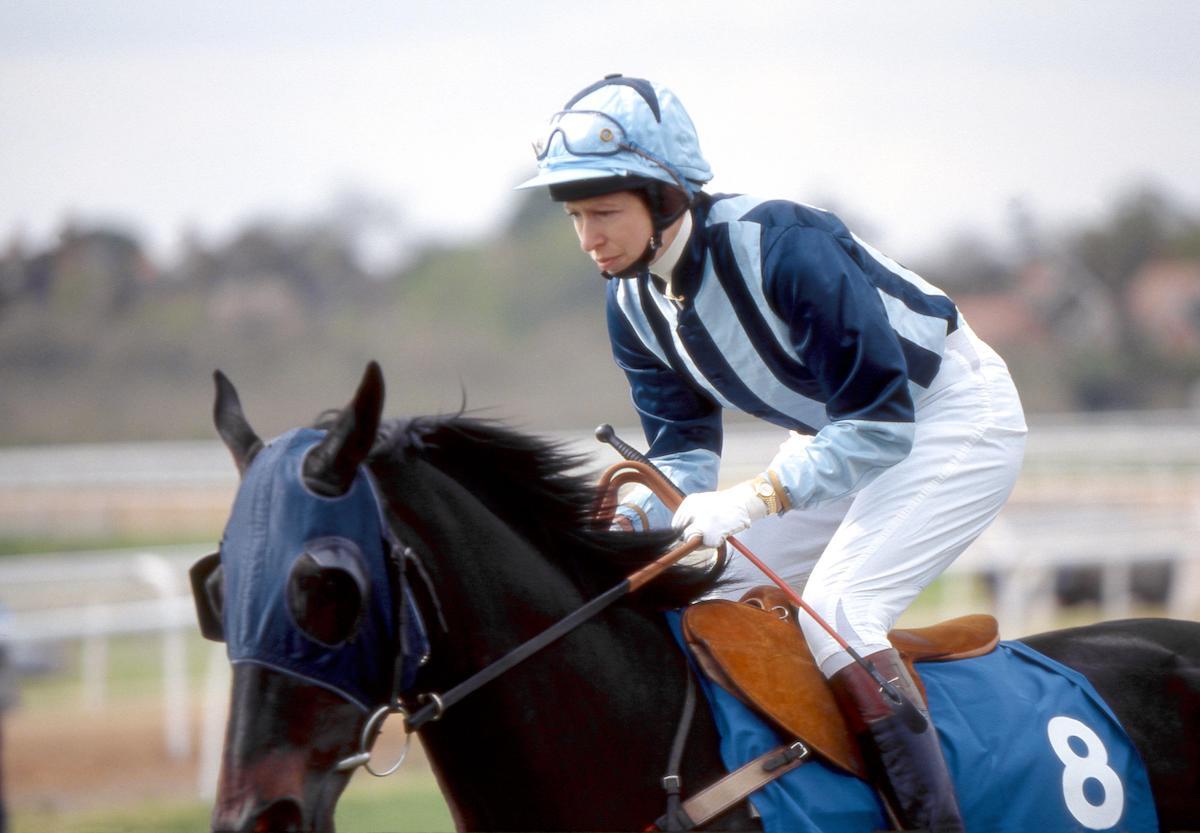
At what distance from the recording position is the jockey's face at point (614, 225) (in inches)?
105

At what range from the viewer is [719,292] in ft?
9.05

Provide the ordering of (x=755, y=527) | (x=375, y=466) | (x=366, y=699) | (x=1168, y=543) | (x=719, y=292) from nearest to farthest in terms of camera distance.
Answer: (x=366, y=699) → (x=375, y=466) → (x=719, y=292) → (x=755, y=527) → (x=1168, y=543)

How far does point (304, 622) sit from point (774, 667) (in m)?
0.90

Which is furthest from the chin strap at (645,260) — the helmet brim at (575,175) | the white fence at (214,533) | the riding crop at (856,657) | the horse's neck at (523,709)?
the white fence at (214,533)

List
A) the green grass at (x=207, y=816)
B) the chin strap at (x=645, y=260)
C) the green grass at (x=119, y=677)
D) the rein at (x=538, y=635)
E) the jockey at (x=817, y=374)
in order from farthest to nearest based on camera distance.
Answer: the green grass at (x=119, y=677)
the green grass at (x=207, y=816)
the chin strap at (x=645, y=260)
the jockey at (x=817, y=374)
the rein at (x=538, y=635)

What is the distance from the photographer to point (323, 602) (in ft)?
6.88

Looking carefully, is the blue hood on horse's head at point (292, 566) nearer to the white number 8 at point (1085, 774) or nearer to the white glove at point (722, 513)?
the white glove at point (722, 513)

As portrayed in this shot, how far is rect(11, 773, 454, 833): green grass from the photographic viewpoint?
18.2ft

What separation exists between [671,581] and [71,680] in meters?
7.09

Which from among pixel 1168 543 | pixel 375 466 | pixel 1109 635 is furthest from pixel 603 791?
Result: pixel 1168 543

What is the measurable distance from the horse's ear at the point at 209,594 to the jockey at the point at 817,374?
2.70 feet

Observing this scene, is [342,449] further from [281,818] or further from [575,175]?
[575,175]

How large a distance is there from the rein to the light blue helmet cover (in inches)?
20.9

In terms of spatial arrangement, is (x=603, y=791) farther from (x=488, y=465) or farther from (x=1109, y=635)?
(x=1109, y=635)
